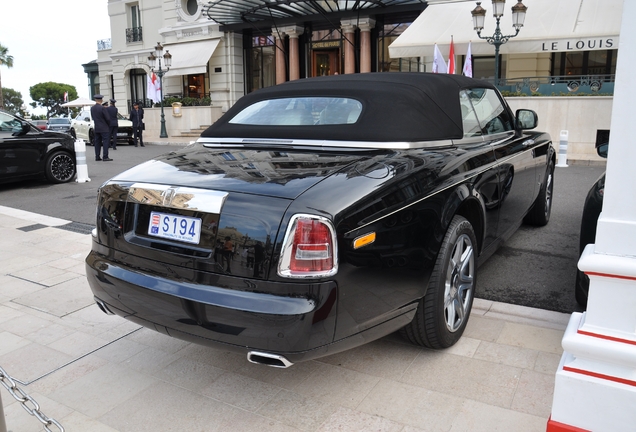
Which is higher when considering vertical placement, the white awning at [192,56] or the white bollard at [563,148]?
the white awning at [192,56]

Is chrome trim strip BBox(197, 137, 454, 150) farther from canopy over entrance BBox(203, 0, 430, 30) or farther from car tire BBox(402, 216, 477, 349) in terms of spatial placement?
canopy over entrance BBox(203, 0, 430, 30)

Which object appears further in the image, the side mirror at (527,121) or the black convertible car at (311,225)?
the side mirror at (527,121)

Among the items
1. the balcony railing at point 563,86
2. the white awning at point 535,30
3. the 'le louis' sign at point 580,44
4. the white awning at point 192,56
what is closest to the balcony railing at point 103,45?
the white awning at point 192,56

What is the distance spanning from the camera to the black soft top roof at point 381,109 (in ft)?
10.9

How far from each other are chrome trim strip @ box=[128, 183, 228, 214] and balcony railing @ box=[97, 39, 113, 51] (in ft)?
124

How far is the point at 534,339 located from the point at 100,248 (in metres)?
2.66

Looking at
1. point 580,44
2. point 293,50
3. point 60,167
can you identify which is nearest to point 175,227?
point 60,167

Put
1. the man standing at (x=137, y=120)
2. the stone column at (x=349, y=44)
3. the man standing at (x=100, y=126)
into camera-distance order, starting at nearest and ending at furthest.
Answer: the man standing at (x=100, y=126)
the man standing at (x=137, y=120)
the stone column at (x=349, y=44)

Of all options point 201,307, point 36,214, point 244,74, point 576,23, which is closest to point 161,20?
point 244,74

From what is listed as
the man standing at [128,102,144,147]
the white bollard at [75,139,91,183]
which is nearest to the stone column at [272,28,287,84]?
the man standing at [128,102,144,147]

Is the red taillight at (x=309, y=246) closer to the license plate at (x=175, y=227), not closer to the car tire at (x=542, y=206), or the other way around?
the license plate at (x=175, y=227)

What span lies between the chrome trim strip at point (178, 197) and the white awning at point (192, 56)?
25512mm

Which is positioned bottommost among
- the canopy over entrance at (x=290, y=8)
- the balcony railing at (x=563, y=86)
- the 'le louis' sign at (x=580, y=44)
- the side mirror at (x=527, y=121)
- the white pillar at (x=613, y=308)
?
the white pillar at (x=613, y=308)

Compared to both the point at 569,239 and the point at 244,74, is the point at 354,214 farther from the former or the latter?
the point at 244,74
